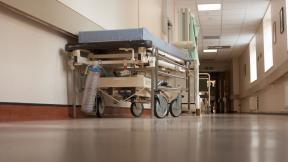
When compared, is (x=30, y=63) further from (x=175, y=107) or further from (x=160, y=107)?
(x=175, y=107)

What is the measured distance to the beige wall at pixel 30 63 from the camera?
2979mm

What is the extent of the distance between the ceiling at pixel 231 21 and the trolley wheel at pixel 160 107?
5.55 metres

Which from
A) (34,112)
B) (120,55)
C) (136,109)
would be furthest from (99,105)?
(34,112)

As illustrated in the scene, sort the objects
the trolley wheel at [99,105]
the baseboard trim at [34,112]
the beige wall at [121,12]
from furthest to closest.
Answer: the beige wall at [121,12] < the trolley wheel at [99,105] < the baseboard trim at [34,112]

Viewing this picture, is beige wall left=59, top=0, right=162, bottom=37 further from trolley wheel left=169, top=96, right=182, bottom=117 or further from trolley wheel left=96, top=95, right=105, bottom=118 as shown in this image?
trolley wheel left=169, top=96, right=182, bottom=117

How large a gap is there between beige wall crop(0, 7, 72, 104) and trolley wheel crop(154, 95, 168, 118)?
912 mm

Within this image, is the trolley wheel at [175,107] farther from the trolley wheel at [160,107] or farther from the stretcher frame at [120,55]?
the stretcher frame at [120,55]

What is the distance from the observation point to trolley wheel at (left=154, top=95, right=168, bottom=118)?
4.10 metres

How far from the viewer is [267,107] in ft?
34.7

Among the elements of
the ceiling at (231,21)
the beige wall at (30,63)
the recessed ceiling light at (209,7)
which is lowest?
the beige wall at (30,63)

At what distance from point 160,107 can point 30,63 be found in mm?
1467

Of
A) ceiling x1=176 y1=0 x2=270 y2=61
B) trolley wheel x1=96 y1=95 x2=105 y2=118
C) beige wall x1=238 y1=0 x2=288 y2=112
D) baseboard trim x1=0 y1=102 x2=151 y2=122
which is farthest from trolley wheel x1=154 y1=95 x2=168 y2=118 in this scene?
ceiling x1=176 y1=0 x2=270 y2=61

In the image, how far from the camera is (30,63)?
10.9ft

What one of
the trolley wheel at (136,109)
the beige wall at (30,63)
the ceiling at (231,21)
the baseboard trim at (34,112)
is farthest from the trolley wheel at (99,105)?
the ceiling at (231,21)
